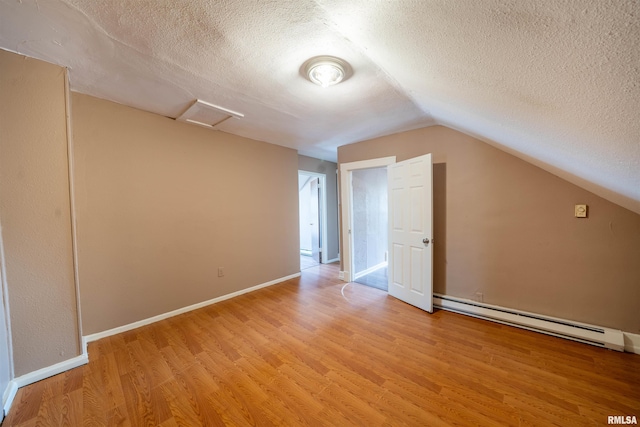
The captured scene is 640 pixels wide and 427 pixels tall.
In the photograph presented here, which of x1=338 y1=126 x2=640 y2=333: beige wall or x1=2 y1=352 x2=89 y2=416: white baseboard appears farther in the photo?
x1=338 y1=126 x2=640 y2=333: beige wall

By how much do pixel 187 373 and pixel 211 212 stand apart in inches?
74.2

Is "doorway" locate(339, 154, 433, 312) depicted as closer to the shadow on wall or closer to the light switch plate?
the shadow on wall

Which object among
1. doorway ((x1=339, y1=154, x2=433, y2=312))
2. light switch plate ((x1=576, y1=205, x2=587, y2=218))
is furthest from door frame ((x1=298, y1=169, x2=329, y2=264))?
light switch plate ((x1=576, y1=205, x2=587, y2=218))

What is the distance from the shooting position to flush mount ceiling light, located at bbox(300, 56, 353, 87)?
62.1 inches

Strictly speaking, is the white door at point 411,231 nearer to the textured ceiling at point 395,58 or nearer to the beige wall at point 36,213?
the textured ceiling at point 395,58

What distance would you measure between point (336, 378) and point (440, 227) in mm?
2177

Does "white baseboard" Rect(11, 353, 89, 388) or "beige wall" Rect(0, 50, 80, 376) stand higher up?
"beige wall" Rect(0, 50, 80, 376)

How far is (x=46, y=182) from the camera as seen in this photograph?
5.62 feet

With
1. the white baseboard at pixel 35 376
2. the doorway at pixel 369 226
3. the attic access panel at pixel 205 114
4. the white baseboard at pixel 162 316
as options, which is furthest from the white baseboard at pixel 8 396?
the doorway at pixel 369 226

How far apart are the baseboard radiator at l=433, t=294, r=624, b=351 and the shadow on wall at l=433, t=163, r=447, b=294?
0.66ft

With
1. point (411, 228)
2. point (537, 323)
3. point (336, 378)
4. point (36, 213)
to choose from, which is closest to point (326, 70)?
point (411, 228)

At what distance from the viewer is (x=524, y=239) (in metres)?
2.38

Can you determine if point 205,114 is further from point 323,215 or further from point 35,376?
point 323,215

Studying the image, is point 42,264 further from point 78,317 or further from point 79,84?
point 79,84
